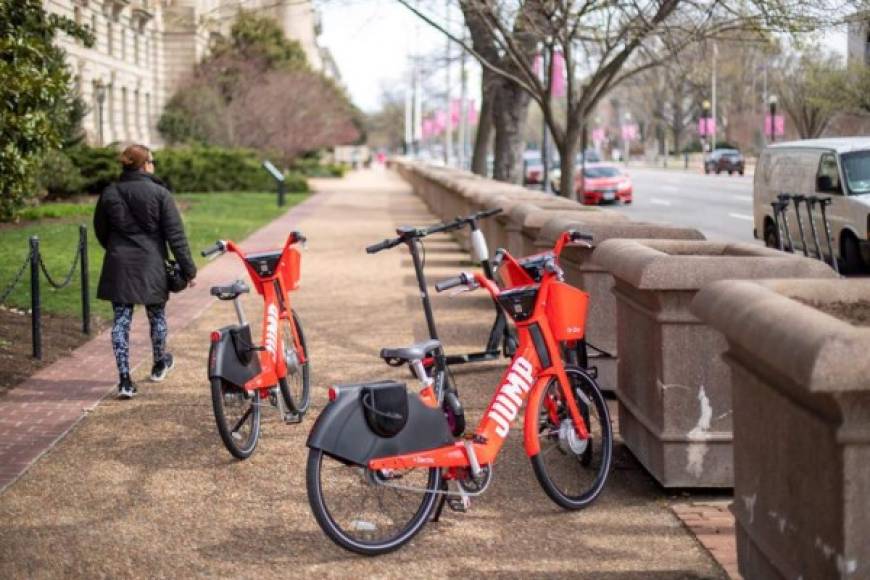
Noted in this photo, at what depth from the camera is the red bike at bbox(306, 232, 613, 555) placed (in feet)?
17.8

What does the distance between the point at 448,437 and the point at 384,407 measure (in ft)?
1.18

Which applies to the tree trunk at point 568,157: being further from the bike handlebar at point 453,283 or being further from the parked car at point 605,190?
the parked car at point 605,190

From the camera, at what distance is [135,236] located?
30.3ft

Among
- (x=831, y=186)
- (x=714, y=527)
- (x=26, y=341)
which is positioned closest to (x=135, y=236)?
(x=26, y=341)

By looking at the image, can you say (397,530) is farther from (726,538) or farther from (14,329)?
(14,329)

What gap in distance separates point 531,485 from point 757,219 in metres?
15.4

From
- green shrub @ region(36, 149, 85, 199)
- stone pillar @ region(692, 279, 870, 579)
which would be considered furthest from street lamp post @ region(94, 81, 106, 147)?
stone pillar @ region(692, 279, 870, 579)

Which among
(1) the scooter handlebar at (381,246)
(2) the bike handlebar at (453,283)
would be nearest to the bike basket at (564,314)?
(2) the bike handlebar at (453,283)

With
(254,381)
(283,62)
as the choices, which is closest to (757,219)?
(254,381)

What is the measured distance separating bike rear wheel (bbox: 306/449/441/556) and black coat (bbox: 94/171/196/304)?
3.83m

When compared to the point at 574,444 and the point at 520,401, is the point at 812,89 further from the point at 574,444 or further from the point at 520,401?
the point at 520,401

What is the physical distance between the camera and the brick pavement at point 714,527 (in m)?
5.59

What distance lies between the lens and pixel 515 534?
6039 millimetres

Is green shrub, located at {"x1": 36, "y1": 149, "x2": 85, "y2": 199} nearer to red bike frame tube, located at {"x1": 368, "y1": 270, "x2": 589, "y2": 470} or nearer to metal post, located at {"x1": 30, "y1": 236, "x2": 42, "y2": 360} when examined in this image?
metal post, located at {"x1": 30, "y1": 236, "x2": 42, "y2": 360}
